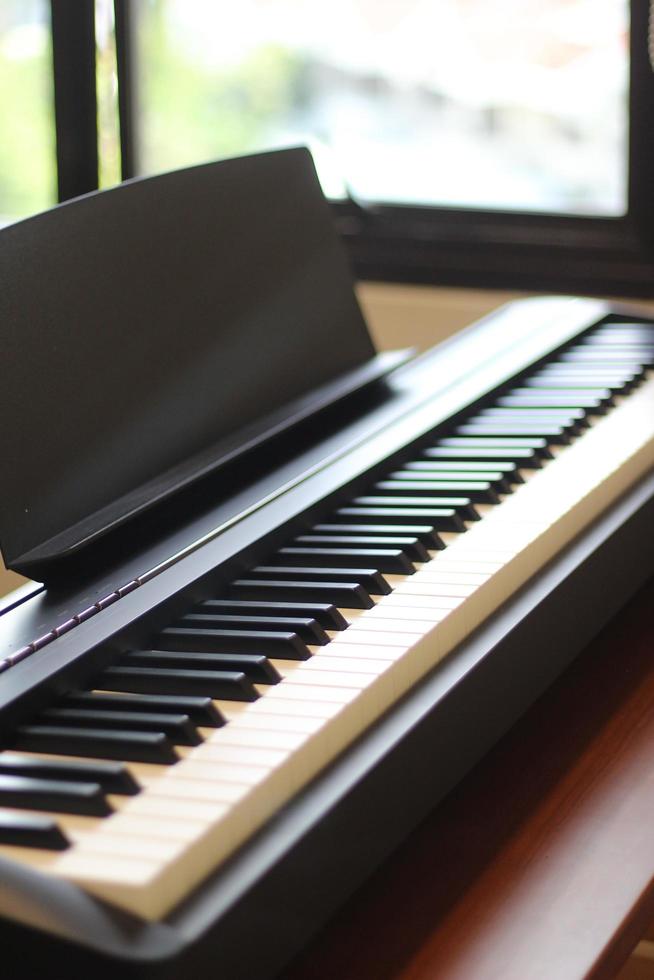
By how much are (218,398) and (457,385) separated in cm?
43

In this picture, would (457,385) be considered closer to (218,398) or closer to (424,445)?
(424,445)

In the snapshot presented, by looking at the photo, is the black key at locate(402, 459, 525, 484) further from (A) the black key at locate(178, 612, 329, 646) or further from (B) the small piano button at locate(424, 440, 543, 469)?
(A) the black key at locate(178, 612, 329, 646)

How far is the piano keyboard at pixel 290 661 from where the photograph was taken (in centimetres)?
80

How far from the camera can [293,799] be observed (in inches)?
34.4

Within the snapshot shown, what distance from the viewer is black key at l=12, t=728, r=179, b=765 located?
89 cm

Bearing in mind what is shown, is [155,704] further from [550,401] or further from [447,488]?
[550,401]

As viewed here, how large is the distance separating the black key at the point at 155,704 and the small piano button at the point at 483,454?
0.60 meters

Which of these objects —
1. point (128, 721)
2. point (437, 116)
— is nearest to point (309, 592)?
point (128, 721)

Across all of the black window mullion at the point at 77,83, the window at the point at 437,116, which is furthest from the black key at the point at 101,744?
the window at the point at 437,116

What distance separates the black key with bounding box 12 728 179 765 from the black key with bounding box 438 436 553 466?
71cm

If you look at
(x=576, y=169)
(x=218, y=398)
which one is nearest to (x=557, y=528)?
(x=218, y=398)

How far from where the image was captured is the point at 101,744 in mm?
899

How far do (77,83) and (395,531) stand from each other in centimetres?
130

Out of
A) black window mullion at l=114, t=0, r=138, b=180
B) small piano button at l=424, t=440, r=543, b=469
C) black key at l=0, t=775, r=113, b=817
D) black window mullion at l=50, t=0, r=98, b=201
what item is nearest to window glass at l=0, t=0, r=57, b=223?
black window mullion at l=114, t=0, r=138, b=180
